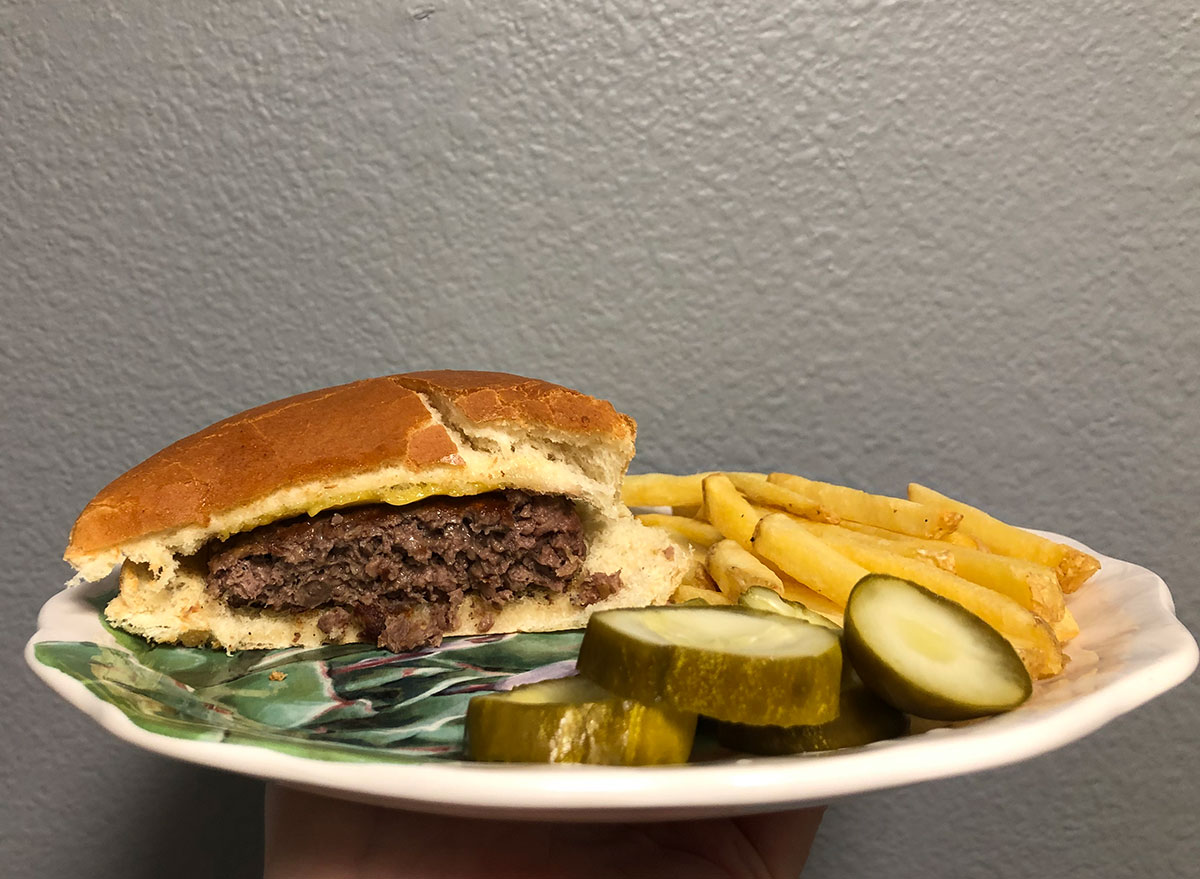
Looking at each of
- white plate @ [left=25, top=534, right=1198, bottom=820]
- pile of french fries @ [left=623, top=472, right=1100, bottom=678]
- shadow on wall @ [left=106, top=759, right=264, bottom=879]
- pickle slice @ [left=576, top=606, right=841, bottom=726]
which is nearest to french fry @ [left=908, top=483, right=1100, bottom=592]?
pile of french fries @ [left=623, top=472, right=1100, bottom=678]

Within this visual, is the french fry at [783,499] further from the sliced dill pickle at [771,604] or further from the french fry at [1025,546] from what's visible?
the sliced dill pickle at [771,604]

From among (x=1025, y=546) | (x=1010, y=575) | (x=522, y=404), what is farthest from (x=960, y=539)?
(x=522, y=404)

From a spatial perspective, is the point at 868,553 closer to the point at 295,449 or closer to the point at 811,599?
the point at 811,599

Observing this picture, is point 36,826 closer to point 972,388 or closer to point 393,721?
point 393,721

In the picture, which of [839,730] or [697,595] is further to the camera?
[697,595]

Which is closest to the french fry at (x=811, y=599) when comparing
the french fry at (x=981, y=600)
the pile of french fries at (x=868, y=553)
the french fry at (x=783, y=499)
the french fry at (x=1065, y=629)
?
the pile of french fries at (x=868, y=553)
